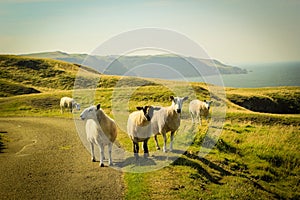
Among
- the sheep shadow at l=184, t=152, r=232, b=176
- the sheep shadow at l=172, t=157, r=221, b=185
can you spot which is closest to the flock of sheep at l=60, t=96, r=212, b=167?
the sheep shadow at l=184, t=152, r=232, b=176

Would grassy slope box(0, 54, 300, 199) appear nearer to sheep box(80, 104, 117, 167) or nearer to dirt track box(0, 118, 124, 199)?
dirt track box(0, 118, 124, 199)

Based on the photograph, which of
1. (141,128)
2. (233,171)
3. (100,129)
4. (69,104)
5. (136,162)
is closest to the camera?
(100,129)

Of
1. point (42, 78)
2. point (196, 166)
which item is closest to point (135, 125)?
point (196, 166)

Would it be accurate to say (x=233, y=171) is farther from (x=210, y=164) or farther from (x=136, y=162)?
(x=136, y=162)

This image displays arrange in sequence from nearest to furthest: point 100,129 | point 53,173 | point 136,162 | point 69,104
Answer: point 53,173 → point 100,129 → point 136,162 → point 69,104

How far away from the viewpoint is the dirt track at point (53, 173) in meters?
10.9

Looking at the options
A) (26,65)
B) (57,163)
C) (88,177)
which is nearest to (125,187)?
(88,177)

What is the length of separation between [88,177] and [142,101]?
29985 mm

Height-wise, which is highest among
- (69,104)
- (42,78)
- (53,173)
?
(42,78)

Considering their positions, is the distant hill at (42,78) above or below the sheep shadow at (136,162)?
above

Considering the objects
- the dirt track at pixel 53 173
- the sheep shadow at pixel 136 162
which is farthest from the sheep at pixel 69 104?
the sheep shadow at pixel 136 162

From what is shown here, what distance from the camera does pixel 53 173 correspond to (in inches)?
506

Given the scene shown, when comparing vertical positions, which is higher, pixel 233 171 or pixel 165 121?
pixel 165 121

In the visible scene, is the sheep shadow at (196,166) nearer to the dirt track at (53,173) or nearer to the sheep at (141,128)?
the sheep at (141,128)
